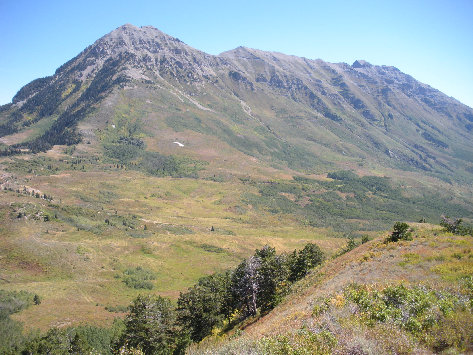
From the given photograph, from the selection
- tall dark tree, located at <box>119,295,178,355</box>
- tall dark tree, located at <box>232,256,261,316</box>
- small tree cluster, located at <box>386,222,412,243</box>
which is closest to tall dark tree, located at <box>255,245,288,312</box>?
tall dark tree, located at <box>232,256,261,316</box>

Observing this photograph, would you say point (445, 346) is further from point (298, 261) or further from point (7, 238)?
point (7, 238)

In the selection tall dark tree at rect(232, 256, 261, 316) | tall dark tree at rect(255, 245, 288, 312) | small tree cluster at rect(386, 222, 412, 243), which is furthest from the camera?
tall dark tree at rect(232, 256, 261, 316)

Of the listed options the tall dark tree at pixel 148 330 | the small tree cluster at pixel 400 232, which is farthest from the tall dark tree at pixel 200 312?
the small tree cluster at pixel 400 232

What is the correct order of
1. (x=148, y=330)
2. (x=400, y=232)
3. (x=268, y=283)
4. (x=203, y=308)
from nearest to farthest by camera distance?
(x=400, y=232)
(x=148, y=330)
(x=268, y=283)
(x=203, y=308)

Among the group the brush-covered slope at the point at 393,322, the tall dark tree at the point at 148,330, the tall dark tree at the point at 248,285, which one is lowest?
the tall dark tree at the point at 148,330

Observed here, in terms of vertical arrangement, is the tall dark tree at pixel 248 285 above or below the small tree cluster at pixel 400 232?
below

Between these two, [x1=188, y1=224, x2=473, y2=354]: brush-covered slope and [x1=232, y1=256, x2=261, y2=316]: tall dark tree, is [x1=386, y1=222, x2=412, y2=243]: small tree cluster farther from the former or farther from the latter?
[x1=232, y1=256, x2=261, y2=316]: tall dark tree

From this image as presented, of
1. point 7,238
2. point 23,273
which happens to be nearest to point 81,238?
point 7,238

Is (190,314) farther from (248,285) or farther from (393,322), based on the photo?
(393,322)

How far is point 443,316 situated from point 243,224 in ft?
515

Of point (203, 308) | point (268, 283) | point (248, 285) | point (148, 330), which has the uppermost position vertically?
point (268, 283)

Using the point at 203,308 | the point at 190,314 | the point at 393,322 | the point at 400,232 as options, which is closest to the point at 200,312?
the point at 203,308

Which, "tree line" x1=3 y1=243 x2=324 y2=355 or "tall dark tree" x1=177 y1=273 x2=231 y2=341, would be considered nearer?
"tree line" x1=3 y1=243 x2=324 y2=355

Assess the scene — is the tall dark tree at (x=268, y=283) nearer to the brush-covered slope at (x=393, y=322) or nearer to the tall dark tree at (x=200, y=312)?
the tall dark tree at (x=200, y=312)
